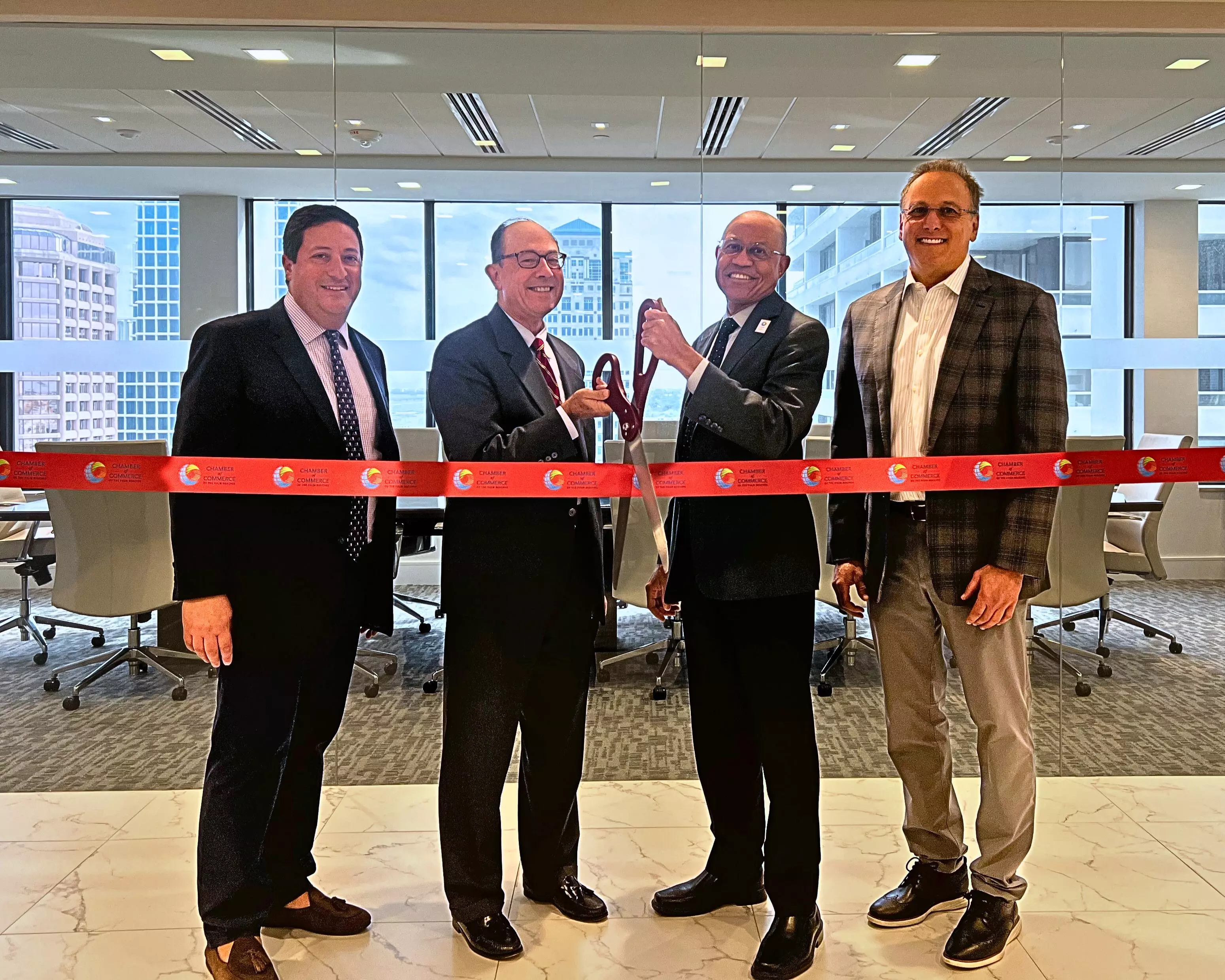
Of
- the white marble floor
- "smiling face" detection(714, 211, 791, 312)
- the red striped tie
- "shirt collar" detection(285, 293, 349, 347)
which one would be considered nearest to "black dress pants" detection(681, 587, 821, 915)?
the white marble floor

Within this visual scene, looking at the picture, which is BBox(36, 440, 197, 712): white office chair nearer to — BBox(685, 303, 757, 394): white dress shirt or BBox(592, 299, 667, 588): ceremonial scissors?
BBox(592, 299, 667, 588): ceremonial scissors

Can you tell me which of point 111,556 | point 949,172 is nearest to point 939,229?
point 949,172

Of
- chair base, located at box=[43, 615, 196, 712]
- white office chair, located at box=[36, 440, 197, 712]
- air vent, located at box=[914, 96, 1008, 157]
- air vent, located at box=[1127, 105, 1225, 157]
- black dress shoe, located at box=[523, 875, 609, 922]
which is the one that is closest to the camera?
black dress shoe, located at box=[523, 875, 609, 922]

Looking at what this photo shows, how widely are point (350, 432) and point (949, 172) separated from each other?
1.58 m

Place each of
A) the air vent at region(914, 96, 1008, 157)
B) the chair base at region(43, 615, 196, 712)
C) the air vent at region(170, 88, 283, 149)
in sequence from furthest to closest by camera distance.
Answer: the chair base at region(43, 615, 196, 712) < the air vent at region(170, 88, 283, 149) < the air vent at region(914, 96, 1008, 157)

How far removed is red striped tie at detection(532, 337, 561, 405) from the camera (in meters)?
2.40

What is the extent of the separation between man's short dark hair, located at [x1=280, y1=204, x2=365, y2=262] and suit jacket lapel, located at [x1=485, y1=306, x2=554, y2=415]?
44 centimetres

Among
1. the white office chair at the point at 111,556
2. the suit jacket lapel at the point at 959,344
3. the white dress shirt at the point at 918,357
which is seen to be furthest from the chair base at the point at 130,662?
the suit jacket lapel at the point at 959,344

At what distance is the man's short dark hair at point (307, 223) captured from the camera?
2.45 m

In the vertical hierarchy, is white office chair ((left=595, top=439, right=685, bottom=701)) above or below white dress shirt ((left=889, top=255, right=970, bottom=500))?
below

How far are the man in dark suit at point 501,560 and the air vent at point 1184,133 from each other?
2537 mm

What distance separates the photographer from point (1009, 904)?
7.88ft

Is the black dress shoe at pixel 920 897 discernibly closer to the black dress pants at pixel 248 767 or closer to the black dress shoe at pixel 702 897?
the black dress shoe at pixel 702 897

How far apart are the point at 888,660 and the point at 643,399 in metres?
0.90
